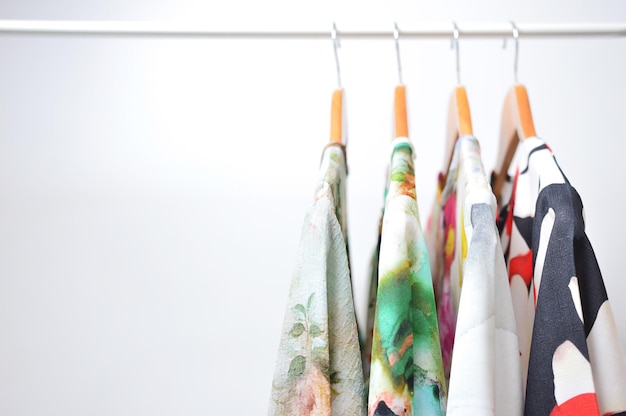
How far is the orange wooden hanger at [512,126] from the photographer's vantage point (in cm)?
64

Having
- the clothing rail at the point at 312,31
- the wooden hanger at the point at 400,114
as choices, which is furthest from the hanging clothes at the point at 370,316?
the clothing rail at the point at 312,31

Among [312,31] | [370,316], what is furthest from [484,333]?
[312,31]

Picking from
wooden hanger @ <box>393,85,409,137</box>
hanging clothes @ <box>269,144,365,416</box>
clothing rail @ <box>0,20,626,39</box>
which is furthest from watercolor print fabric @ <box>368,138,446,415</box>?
clothing rail @ <box>0,20,626,39</box>

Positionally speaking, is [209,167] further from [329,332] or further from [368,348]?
[329,332]

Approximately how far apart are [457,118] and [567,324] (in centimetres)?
29

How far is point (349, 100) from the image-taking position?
1016 millimetres

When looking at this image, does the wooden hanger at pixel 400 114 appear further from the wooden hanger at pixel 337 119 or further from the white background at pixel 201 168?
the white background at pixel 201 168

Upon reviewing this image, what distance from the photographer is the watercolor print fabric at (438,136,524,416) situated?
1.43 feet

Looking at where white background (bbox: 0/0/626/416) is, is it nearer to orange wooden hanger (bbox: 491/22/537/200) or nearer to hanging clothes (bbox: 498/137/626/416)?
orange wooden hanger (bbox: 491/22/537/200)

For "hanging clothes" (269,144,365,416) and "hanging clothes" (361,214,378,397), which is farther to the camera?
"hanging clothes" (361,214,378,397)

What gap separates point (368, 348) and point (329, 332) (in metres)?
0.21

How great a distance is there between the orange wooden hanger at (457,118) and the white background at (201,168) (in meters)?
0.24

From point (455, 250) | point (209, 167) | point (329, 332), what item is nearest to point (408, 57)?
point (209, 167)

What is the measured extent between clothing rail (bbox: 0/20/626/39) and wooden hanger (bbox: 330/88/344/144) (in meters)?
0.07
